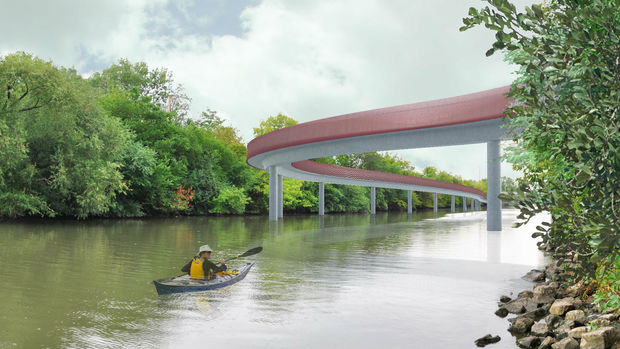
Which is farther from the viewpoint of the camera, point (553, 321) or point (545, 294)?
point (545, 294)

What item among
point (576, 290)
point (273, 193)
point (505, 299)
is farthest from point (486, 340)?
point (273, 193)

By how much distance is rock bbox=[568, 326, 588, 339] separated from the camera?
19.4ft

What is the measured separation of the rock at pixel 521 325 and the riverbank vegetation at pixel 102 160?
2971 cm

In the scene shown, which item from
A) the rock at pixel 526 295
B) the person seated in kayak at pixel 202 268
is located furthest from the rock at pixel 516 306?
the person seated in kayak at pixel 202 268

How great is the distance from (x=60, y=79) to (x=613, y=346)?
33979 mm

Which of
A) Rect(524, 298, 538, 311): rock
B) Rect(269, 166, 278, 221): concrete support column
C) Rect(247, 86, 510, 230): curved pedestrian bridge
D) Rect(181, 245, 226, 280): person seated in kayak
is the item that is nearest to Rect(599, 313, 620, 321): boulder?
Rect(524, 298, 538, 311): rock

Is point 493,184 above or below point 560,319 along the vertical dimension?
above

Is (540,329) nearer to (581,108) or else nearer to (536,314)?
(536,314)

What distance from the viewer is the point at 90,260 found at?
14.1 m

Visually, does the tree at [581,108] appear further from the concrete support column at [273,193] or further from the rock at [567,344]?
the concrete support column at [273,193]

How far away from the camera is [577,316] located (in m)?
6.71

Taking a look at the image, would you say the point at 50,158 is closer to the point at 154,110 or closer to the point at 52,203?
the point at 52,203

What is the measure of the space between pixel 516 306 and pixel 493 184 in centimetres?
1717

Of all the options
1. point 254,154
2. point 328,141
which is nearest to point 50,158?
point 254,154
